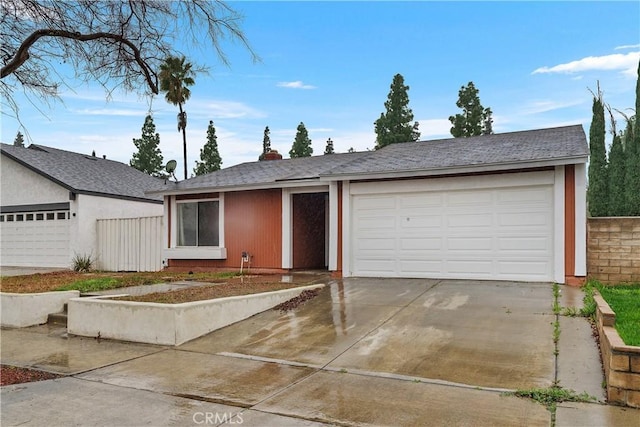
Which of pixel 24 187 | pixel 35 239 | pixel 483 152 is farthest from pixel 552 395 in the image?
pixel 24 187

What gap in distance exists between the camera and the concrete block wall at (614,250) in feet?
29.6

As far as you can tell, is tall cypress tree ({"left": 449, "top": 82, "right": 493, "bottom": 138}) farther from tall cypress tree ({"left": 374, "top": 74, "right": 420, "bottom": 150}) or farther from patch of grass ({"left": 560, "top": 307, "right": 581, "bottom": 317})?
patch of grass ({"left": 560, "top": 307, "right": 581, "bottom": 317})

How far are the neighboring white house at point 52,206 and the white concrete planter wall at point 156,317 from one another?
986cm

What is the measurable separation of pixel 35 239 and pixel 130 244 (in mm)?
4452

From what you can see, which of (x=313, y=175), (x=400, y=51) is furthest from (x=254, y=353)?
(x=400, y=51)

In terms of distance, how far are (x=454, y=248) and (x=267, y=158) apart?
987 centimetres

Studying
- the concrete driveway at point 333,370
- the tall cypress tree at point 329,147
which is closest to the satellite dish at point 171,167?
the concrete driveway at point 333,370

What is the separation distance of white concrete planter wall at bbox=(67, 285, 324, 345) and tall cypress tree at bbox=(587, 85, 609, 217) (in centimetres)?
1774

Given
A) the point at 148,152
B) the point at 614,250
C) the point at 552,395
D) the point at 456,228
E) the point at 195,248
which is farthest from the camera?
the point at 148,152

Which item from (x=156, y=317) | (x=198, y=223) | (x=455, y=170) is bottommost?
(x=156, y=317)

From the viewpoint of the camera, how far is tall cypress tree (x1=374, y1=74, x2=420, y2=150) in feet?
94.1

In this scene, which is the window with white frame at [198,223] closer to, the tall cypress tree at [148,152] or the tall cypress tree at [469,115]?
the tall cypress tree at [469,115]

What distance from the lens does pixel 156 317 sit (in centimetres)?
662

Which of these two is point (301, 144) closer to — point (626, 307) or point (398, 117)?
point (398, 117)
